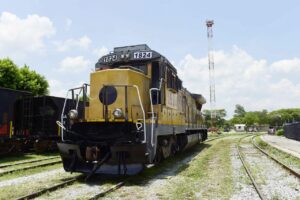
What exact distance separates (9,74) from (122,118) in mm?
22409

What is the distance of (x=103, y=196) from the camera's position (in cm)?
606

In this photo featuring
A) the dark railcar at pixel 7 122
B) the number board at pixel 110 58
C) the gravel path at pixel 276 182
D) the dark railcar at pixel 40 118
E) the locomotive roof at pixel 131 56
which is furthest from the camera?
the dark railcar at pixel 40 118

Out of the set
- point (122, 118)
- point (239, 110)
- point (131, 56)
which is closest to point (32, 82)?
point (131, 56)

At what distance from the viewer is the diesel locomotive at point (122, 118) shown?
757 cm

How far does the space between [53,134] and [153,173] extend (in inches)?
329

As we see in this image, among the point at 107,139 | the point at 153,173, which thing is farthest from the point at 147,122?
the point at 153,173

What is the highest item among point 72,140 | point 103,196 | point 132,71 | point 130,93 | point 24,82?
point 24,82

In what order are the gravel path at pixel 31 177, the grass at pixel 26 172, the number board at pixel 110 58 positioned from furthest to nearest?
the number board at pixel 110 58 < the grass at pixel 26 172 < the gravel path at pixel 31 177

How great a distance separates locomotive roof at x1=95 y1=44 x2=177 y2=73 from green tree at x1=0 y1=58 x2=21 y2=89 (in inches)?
776

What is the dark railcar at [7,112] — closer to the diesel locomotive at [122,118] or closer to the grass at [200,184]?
the diesel locomotive at [122,118]

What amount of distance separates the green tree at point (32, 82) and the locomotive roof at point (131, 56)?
20.4 meters

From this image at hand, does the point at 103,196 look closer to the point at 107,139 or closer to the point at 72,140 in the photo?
the point at 107,139

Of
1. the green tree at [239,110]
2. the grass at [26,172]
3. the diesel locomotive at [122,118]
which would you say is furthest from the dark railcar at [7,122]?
the green tree at [239,110]

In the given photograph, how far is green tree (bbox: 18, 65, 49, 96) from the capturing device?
28.2m
